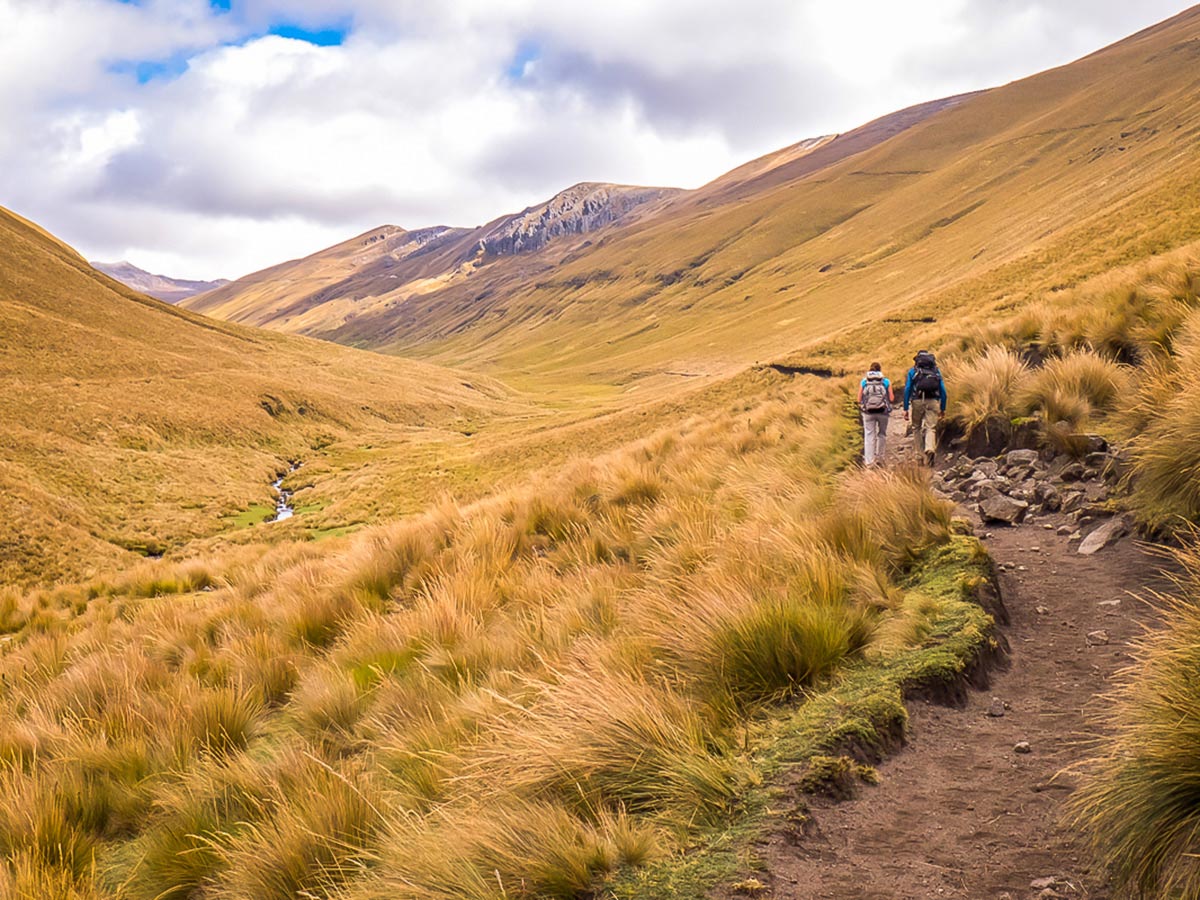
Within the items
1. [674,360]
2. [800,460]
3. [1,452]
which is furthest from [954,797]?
[674,360]

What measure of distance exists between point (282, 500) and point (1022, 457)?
138 feet

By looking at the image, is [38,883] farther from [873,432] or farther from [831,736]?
[873,432]

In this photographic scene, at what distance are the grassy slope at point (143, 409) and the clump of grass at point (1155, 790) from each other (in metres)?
33.1

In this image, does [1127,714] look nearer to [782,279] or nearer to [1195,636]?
[1195,636]

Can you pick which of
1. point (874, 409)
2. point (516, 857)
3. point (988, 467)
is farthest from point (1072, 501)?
point (516, 857)

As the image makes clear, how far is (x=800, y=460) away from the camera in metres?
11.0

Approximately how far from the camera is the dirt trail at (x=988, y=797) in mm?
2697

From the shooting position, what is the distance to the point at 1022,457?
8.75 m

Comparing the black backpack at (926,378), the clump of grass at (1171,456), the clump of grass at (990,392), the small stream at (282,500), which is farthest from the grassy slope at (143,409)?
the clump of grass at (1171,456)

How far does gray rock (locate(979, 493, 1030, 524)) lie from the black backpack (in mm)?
3626

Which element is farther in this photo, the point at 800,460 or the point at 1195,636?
the point at 800,460

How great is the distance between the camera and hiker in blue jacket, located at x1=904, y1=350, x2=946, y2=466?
1087cm

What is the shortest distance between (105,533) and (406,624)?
1315 inches

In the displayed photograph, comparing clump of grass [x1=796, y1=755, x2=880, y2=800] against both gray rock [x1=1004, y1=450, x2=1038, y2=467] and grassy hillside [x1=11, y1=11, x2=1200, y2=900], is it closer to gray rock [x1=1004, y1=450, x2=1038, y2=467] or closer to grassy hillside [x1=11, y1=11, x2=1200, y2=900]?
grassy hillside [x1=11, y1=11, x2=1200, y2=900]
